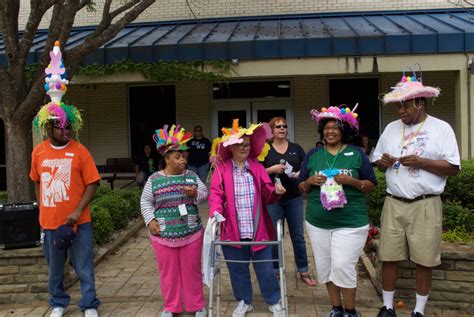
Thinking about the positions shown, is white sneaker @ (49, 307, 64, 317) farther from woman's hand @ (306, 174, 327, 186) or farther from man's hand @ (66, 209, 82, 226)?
woman's hand @ (306, 174, 327, 186)

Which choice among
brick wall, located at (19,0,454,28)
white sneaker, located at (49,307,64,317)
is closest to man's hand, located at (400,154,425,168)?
white sneaker, located at (49,307,64,317)

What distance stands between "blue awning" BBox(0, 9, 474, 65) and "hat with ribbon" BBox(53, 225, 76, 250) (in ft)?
20.8

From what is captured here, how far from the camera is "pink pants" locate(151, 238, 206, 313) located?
14.2 ft

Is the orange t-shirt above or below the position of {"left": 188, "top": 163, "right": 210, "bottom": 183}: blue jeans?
above

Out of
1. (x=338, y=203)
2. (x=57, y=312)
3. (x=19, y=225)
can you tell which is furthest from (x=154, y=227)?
(x=19, y=225)

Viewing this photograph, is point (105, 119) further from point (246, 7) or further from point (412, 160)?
point (412, 160)

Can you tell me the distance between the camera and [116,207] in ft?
25.0

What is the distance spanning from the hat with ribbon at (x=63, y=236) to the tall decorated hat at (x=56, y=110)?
894 mm

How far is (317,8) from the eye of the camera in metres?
12.6

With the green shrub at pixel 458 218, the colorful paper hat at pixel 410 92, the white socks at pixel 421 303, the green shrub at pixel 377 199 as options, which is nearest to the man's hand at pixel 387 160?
the colorful paper hat at pixel 410 92

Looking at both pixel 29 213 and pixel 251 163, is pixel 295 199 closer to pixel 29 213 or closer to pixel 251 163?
pixel 251 163

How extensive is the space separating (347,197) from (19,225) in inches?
134

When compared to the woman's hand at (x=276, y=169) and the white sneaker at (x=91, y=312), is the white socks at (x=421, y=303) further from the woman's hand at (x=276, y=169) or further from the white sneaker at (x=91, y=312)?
the white sneaker at (x=91, y=312)

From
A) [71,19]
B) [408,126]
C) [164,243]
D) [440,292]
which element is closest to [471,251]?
[440,292]
